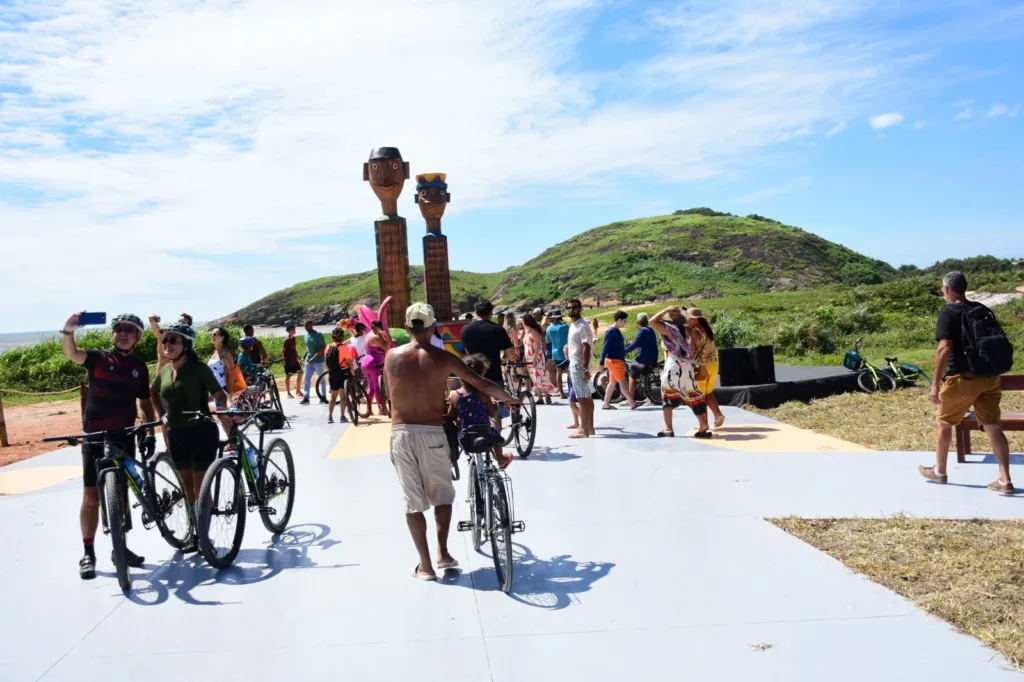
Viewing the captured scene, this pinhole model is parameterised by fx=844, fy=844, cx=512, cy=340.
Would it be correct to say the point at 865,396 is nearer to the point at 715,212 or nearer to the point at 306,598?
the point at 306,598

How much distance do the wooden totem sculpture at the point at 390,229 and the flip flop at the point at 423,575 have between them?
35.2ft

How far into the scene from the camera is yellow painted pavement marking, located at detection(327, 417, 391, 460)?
394 inches

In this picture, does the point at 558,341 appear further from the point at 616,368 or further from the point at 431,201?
the point at 431,201

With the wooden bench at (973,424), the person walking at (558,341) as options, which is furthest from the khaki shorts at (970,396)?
the person walking at (558,341)

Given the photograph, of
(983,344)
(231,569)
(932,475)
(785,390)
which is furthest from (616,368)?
(231,569)

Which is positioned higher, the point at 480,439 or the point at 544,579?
the point at 480,439

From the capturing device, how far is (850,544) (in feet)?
18.2

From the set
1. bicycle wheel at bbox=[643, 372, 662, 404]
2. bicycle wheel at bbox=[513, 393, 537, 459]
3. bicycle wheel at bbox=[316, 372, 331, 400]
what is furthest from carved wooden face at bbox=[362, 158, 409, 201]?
bicycle wheel at bbox=[513, 393, 537, 459]

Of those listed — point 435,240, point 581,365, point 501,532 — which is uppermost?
point 435,240

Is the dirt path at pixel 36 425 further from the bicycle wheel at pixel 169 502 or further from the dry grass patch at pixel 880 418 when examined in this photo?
the dry grass patch at pixel 880 418

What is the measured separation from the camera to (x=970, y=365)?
671 cm

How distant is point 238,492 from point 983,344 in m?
5.72

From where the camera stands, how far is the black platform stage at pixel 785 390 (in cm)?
1275

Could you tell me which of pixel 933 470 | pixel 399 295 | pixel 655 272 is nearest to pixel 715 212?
pixel 655 272
